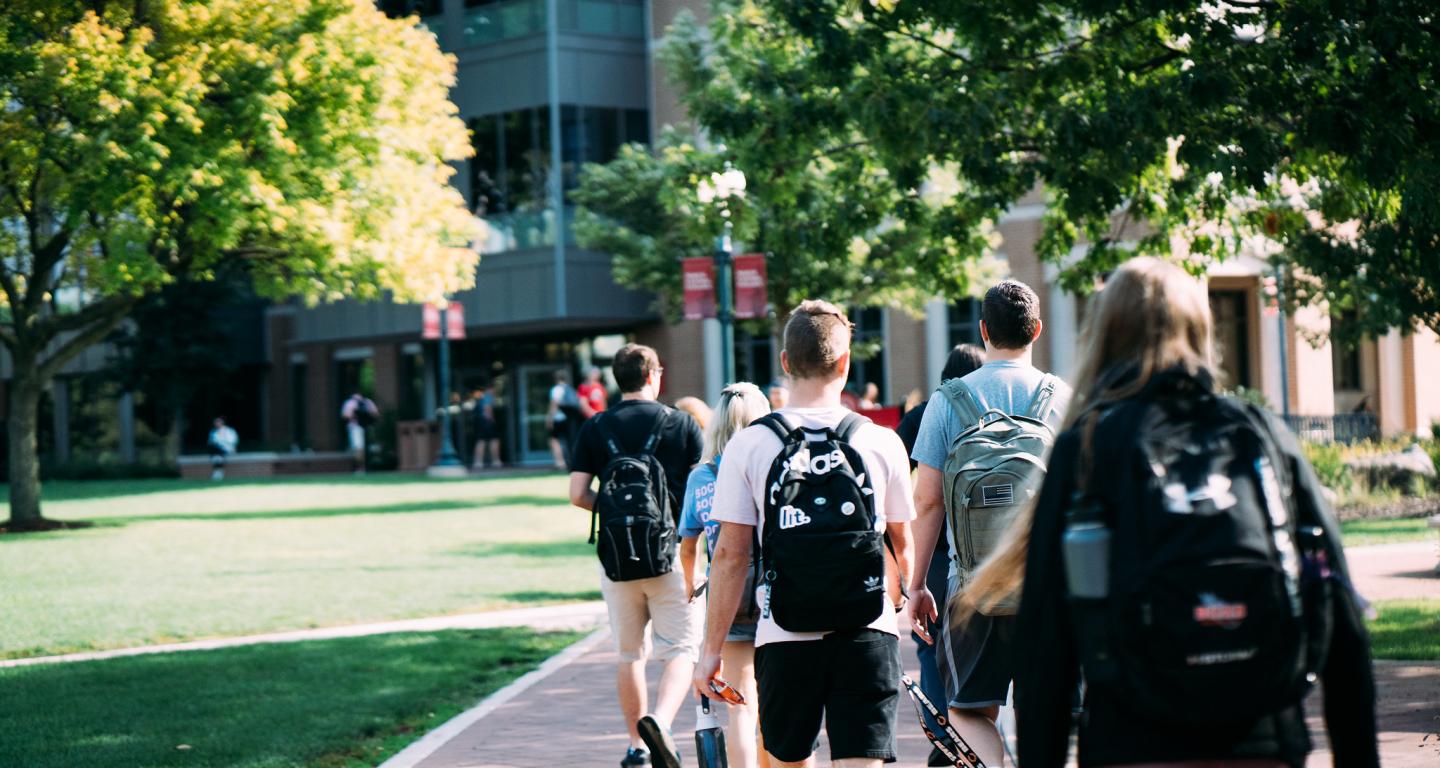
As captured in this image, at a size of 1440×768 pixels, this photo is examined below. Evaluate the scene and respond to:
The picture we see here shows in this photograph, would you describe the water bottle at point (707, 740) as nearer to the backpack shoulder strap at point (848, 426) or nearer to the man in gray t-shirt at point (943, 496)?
the man in gray t-shirt at point (943, 496)

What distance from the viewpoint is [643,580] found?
265 inches

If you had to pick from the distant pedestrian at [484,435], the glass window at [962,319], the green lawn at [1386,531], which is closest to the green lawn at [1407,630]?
the green lawn at [1386,531]

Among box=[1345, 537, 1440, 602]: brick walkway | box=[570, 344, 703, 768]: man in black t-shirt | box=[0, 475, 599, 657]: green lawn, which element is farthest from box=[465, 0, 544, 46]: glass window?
box=[570, 344, 703, 768]: man in black t-shirt

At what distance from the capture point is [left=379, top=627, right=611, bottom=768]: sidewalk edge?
287 inches

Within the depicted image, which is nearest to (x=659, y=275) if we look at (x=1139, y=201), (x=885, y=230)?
(x=885, y=230)

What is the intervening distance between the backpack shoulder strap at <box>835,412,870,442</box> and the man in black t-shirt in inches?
89.5

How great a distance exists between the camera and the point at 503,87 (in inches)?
1471

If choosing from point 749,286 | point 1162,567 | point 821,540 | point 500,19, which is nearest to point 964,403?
point 821,540

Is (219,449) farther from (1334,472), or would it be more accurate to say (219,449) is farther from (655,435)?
(655,435)

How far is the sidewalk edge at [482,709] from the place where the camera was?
730cm

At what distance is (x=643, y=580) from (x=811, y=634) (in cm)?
246

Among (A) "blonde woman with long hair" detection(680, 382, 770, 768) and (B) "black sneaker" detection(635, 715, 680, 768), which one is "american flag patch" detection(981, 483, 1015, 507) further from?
(B) "black sneaker" detection(635, 715, 680, 768)

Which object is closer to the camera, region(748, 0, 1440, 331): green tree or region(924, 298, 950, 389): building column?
region(748, 0, 1440, 331): green tree

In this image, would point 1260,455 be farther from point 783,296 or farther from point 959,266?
point 783,296
